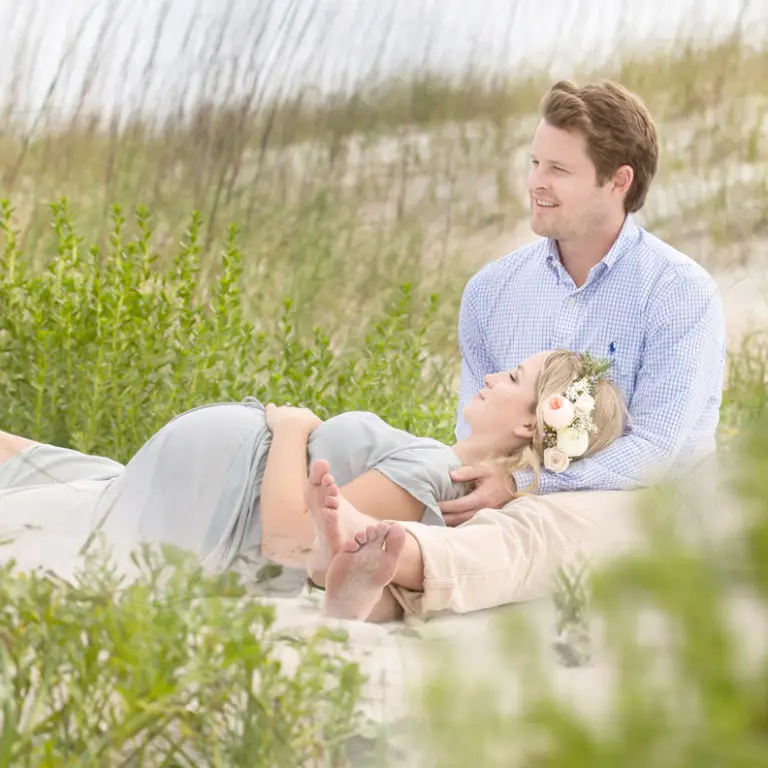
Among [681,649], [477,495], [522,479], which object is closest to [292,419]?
[477,495]

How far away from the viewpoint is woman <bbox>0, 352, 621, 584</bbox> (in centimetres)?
254

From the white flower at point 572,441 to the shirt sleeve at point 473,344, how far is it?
0.74m

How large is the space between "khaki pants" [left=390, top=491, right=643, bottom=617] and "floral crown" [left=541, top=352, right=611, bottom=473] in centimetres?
9

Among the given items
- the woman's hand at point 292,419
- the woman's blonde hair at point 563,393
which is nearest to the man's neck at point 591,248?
the woman's blonde hair at point 563,393

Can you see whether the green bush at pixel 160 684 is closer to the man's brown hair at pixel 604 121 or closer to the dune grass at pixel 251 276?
the dune grass at pixel 251 276

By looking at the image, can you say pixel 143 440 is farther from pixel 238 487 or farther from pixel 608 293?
pixel 608 293

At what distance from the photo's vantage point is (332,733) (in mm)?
1489

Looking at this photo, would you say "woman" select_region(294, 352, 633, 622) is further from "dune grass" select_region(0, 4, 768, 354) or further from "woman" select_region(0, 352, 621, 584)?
"dune grass" select_region(0, 4, 768, 354)

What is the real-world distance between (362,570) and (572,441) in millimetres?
790

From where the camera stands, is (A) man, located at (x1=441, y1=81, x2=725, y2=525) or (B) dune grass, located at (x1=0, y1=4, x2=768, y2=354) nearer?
(A) man, located at (x1=441, y1=81, x2=725, y2=525)

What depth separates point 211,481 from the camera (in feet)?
8.50

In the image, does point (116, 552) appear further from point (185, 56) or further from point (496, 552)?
point (185, 56)

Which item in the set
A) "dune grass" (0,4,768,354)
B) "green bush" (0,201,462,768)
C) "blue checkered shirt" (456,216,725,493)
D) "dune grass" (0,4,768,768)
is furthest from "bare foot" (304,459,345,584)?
"dune grass" (0,4,768,354)

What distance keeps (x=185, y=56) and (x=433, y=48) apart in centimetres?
126
